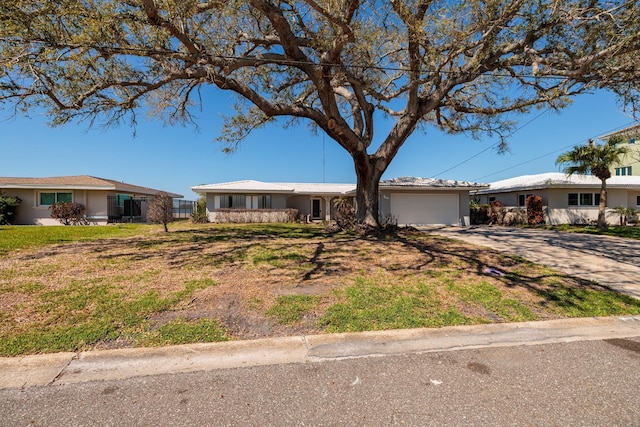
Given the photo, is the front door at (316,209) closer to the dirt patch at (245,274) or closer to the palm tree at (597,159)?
the dirt patch at (245,274)

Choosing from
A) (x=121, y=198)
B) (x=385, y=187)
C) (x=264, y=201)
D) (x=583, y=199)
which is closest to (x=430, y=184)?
(x=385, y=187)

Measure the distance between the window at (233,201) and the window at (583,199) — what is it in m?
20.7

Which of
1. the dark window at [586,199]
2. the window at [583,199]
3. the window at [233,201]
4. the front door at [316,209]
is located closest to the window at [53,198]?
the window at [233,201]

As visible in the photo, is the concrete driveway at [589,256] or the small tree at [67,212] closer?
the concrete driveway at [589,256]

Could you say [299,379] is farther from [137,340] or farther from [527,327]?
[527,327]

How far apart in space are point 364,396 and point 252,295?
8.83 ft

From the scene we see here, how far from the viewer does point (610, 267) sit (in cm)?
702

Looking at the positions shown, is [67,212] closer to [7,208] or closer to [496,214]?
[7,208]

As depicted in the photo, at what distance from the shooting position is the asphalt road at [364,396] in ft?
7.28

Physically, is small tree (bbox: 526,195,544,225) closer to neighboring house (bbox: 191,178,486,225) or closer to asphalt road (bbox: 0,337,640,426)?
neighboring house (bbox: 191,178,486,225)

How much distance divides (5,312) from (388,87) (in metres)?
11.6

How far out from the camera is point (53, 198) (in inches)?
711

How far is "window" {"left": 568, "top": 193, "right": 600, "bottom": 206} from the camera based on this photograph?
18578 millimetres

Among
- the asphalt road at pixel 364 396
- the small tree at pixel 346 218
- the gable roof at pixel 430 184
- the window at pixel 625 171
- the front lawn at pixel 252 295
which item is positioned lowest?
the asphalt road at pixel 364 396
